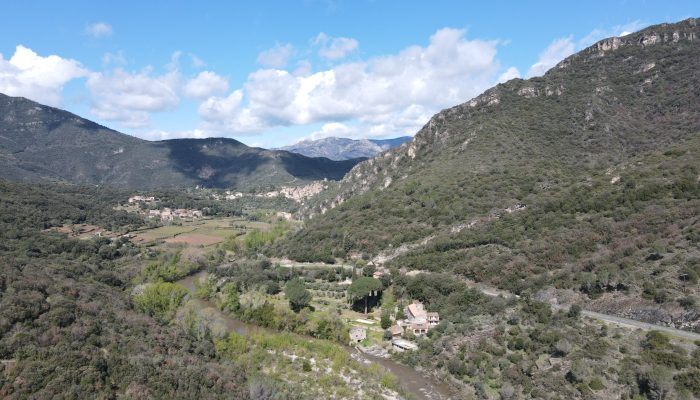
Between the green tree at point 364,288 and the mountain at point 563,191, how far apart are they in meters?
10.3

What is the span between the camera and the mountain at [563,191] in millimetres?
48844

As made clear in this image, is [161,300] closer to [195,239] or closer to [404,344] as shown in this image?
[404,344]

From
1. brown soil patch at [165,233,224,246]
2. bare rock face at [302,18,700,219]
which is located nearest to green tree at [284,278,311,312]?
brown soil patch at [165,233,224,246]

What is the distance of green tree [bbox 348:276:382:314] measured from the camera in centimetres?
6134

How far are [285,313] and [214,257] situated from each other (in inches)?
1853

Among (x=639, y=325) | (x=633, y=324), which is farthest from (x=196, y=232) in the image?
(x=639, y=325)

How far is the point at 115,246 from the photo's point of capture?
310ft

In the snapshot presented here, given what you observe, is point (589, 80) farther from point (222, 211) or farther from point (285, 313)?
point (222, 211)

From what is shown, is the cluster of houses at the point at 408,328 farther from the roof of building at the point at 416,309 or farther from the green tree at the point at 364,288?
the green tree at the point at 364,288

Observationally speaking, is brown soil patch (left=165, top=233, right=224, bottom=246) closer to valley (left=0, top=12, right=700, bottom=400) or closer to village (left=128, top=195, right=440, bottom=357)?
valley (left=0, top=12, right=700, bottom=400)

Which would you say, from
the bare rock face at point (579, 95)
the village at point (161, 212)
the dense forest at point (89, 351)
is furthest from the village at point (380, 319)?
the village at point (161, 212)

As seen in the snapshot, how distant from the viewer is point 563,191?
73062 millimetres

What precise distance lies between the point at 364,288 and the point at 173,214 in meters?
122

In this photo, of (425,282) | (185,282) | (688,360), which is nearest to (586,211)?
(425,282)
